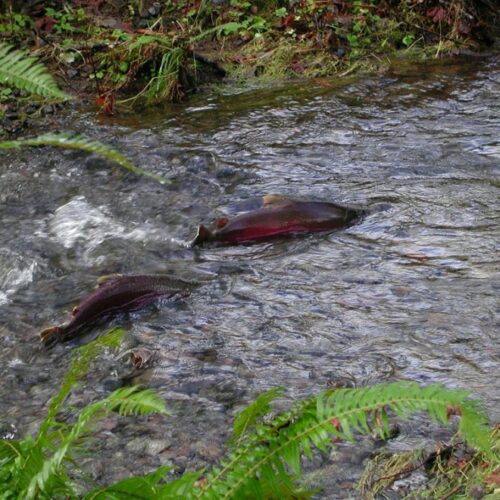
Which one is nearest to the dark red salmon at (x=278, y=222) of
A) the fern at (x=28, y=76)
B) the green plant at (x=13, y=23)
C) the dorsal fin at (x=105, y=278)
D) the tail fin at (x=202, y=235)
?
the tail fin at (x=202, y=235)

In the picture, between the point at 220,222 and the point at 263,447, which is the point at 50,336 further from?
the point at 263,447

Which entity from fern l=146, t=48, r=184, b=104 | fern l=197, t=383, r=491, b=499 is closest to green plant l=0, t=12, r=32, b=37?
fern l=146, t=48, r=184, b=104

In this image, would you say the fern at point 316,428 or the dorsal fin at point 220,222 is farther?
the dorsal fin at point 220,222

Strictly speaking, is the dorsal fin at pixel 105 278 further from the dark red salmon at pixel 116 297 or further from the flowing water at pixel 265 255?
the flowing water at pixel 265 255

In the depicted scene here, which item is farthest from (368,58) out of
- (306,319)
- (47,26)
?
(306,319)

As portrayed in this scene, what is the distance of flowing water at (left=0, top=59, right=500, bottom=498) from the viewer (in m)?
3.83

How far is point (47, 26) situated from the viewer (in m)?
10.2

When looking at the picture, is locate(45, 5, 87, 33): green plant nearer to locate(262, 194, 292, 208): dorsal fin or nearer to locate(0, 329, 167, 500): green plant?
locate(262, 194, 292, 208): dorsal fin

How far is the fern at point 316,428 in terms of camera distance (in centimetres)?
228

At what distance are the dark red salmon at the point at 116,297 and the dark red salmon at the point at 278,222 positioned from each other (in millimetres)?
657

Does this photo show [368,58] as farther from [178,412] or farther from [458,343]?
[178,412]

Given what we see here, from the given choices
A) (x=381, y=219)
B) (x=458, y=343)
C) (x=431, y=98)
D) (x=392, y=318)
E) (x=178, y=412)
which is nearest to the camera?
(x=178, y=412)

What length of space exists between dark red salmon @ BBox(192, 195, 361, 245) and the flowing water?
0.28ft

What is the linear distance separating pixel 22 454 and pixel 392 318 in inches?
89.7
